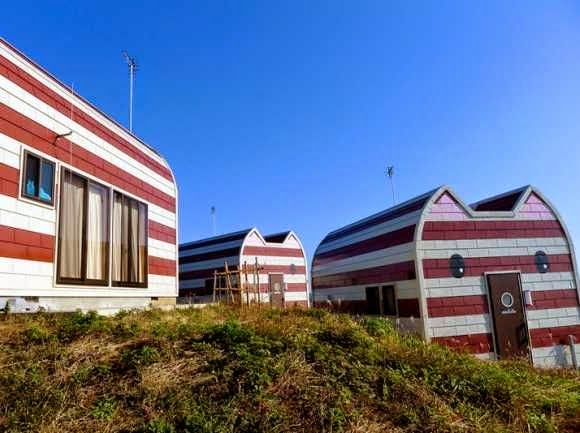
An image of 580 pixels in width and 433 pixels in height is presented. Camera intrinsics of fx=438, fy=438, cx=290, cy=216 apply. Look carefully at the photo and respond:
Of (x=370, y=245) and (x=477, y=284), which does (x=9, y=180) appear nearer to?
(x=370, y=245)

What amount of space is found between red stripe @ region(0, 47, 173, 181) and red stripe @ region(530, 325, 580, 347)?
12.6 m

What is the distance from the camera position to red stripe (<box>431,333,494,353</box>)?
1293cm

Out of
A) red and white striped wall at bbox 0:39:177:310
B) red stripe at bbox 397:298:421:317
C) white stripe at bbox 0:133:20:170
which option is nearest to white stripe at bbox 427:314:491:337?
red stripe at bbox 397:298:421:317

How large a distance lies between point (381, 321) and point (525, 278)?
7005 mm

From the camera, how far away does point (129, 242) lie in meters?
10.5

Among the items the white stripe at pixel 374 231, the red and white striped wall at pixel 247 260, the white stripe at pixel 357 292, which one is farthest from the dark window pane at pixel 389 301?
the red and white striped wall at pixel 247 260

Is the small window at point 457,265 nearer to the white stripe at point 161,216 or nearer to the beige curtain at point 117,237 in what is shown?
the white stripe at point 161,216

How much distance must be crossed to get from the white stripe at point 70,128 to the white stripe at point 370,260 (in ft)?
25.1

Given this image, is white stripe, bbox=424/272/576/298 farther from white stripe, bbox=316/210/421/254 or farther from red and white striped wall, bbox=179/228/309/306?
red and white striped wall, bbox=179/228/309/306

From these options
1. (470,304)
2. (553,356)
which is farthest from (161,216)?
(553,356)

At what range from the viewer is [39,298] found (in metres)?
7.53

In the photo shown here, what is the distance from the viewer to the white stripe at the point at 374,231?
13935 millimetres

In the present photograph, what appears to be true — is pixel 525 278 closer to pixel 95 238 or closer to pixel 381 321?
pixel 381 321

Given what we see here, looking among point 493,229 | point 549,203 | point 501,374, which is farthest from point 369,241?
point 501,374
